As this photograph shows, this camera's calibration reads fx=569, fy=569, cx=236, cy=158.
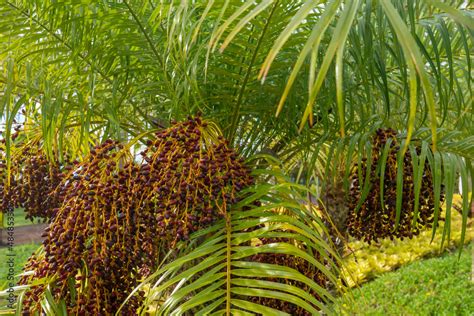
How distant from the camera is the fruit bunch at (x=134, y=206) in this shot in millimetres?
1273

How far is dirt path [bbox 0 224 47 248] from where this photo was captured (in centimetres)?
921

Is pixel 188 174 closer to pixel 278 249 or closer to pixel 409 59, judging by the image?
pixel 278 249

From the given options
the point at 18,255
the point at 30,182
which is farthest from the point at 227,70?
the point at 18,255

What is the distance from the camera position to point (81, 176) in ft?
4.54

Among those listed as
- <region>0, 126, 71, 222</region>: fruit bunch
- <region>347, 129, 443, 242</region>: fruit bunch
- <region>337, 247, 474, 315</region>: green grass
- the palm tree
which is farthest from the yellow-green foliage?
<region>0, 126, 71, 222</region>: fruit bunch

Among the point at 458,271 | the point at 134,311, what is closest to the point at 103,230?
the point at 134,311

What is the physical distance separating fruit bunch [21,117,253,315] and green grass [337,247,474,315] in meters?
2.95

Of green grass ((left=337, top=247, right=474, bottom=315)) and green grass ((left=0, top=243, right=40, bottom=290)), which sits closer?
green grass ((left=337, top=247, right=474, bottom=315))

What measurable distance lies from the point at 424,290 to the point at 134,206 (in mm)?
3881

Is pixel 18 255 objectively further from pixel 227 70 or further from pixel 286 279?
pixel 286 279

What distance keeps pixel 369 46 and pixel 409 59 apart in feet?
2.61

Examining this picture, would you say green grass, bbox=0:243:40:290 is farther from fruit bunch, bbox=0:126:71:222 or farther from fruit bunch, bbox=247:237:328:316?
fruit bunch, bbox=247:237:328:316

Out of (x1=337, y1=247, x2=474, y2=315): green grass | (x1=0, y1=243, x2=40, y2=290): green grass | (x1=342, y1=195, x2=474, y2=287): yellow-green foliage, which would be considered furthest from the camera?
(x1=0, y1=243, x2=40, y2=290): green grass

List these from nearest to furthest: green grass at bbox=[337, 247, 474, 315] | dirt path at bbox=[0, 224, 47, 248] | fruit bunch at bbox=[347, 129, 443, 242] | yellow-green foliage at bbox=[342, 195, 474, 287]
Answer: fruit bunch at bbox=[347, 129, 443, 242] < green grass at bbox=[337, 247, 474, 315] < yellow-green foliage at bbox=[342, 195, 474, 287] < dirt path at bbox=[0, 224, 47, 248]
